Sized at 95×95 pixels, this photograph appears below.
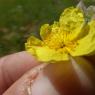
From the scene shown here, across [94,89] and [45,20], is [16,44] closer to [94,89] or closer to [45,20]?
[45,20]

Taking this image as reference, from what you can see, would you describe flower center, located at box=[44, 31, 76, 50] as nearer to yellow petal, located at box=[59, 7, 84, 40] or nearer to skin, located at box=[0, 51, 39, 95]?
yellow petal, located at box=[59, 7, 84, 40]

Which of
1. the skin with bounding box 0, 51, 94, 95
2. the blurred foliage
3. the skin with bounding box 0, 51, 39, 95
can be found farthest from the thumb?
the blurred foliage

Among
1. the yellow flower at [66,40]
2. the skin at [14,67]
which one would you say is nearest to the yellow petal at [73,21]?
the yellow flower at [66,40]

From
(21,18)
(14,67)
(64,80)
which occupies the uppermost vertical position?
(21,18)

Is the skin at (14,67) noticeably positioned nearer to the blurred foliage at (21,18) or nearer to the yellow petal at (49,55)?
the yellow petal at (49,55)

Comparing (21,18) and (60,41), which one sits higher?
(21,18)

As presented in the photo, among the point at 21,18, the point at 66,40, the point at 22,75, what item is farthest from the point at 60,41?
the point at 21,18

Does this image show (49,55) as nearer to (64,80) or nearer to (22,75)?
(64,80)

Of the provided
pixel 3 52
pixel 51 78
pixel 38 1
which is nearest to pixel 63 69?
pixel 51 78
